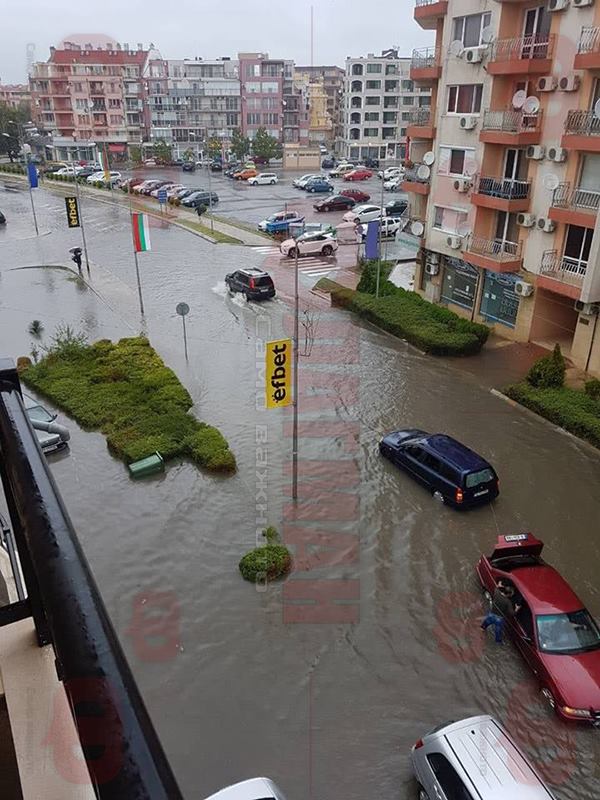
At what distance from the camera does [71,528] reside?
1.64 m

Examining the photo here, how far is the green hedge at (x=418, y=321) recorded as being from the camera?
2355 cm

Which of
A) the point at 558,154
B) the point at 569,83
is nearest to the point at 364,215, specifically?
the point at 558,154

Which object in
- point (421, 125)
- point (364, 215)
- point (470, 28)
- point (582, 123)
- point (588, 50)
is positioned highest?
point (470, 28)

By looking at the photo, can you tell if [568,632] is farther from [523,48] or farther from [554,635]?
[523,48]

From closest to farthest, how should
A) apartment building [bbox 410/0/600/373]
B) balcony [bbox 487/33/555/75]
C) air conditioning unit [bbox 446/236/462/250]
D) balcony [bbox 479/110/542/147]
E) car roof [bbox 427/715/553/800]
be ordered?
car roof [bbox 427/715/553/800], apartment building [bbox 410/0/600/373], balcony [bbox 487/33/555/75], balcony [bbox 479/110/542/147], air conditioning unit [bbox 446/236/462/250]

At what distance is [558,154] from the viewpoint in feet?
67.9

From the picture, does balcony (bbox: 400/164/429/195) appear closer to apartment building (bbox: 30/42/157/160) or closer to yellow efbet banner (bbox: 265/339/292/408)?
yellow efbet banner (bbox: 265/339/292/408)

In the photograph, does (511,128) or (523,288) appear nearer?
(511,128)

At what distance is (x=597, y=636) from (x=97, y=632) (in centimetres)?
1101

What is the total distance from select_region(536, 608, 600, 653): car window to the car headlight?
0.89 metres

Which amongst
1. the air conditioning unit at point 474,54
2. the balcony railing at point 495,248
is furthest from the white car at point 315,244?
the air conditioning unit at point 474,54

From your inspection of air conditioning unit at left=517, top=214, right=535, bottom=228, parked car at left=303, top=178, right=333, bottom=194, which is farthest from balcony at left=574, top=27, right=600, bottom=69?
parked car at left=303, top=178, right=333, bottom=194

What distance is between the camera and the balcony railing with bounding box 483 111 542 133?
70.5ft

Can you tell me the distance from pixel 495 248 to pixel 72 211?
73.5 feet
